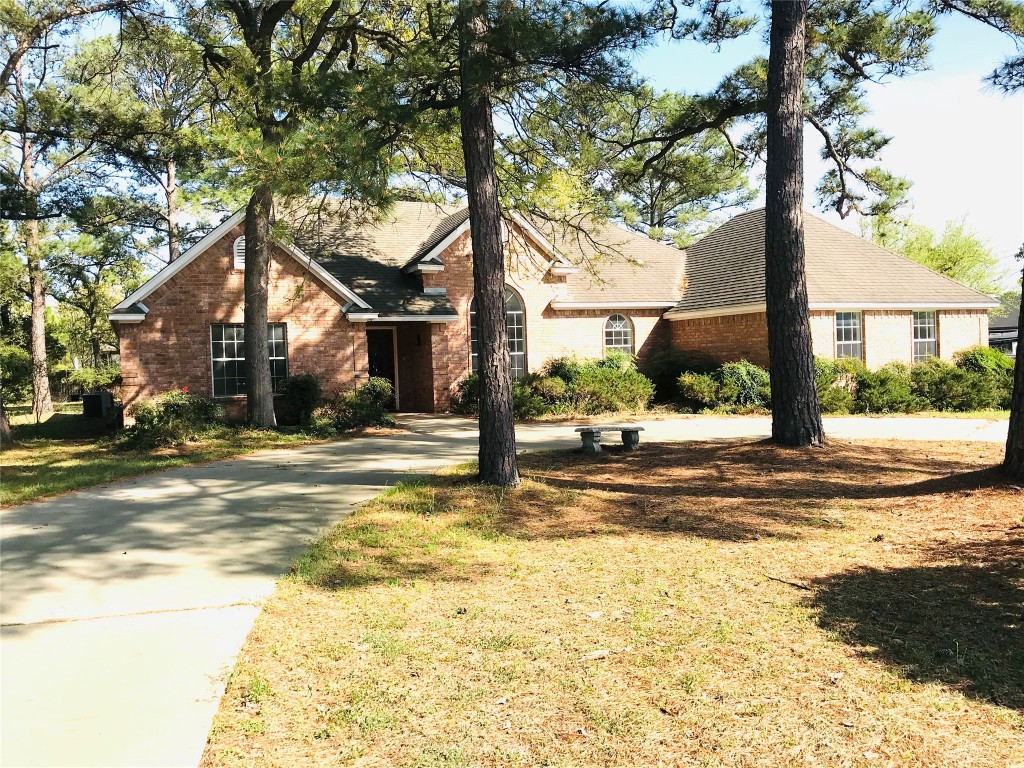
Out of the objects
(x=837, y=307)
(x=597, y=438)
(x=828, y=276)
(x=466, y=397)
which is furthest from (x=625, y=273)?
(x=597, y=438)

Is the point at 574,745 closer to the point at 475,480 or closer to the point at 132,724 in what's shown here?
the point at 132,724

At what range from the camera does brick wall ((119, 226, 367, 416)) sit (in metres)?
18.5

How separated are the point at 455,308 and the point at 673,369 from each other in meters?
6.73

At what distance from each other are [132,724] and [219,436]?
1380 cm

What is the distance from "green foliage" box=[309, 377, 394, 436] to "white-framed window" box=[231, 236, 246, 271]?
4072mm

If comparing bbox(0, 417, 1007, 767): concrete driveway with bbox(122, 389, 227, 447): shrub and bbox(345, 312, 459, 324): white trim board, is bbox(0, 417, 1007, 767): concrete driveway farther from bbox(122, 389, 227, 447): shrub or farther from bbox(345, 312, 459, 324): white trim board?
bbox(345, 312, 459, 324): white trim board

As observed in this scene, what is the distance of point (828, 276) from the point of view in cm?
2264

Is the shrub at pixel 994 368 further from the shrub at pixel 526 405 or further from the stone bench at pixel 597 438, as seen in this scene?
the stone bench at pixel 597 438

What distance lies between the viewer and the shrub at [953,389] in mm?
20859

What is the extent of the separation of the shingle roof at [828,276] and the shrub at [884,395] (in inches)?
94.8

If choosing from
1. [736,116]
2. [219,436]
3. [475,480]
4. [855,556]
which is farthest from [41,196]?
[855,556]

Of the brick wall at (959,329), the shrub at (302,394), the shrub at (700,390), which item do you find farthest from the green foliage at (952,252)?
the shrub at (302,394)

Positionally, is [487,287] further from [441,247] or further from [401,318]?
[441,247]

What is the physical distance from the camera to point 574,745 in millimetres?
3664
